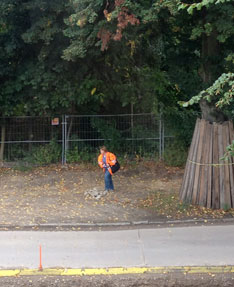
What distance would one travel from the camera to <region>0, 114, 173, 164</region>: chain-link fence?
15984 mm

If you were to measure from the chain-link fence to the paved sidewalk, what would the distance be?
7202mm

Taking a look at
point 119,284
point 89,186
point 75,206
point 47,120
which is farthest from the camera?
point 47,120

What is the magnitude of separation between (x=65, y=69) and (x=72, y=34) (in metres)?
3.65

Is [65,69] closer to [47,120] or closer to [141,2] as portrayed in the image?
[47,120]

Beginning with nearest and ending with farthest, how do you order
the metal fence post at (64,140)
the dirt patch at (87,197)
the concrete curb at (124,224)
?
the concrete curb at (124,224) → the dirt patch at (87,197) → the metal fence post at (64,140)

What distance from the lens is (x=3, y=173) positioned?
48.5ft

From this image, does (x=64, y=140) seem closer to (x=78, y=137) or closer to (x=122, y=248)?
(x=78, y=137)

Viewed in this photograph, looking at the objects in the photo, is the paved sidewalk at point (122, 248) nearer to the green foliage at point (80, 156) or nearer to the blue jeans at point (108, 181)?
the blue jeans at point (108, 181)

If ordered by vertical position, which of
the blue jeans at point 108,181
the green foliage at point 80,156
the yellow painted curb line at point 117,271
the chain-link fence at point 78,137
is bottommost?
the yellow painted curb line at point 117,271

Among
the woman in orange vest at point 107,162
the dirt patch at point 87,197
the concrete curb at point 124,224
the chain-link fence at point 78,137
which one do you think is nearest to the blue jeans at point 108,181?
the woman in orange vest at point 107,162

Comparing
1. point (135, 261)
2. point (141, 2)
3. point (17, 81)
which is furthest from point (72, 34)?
point (135, 261)

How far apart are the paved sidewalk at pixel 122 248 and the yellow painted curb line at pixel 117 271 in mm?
131

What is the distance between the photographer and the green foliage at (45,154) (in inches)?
621

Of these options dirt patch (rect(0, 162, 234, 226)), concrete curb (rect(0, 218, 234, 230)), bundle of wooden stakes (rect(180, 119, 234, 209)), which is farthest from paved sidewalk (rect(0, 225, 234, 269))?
bundle of wooden stakes (rect(180, 119, 234, 209))
